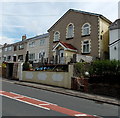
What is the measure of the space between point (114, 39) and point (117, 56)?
2875 mm

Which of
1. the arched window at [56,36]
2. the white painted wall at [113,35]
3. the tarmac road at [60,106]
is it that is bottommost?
the tarmac road at [60,106]

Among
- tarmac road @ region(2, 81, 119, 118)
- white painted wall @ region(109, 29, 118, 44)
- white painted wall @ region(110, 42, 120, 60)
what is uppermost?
white painted wall @ region(109, 29, 118, 44)

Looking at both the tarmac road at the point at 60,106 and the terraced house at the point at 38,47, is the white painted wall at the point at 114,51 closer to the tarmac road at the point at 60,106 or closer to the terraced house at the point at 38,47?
the tarmac road at the point at 60,106

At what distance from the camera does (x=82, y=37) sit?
74.2 feet

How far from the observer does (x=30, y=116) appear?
5398mm

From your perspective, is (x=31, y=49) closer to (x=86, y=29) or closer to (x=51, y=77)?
(x=86, y=29)

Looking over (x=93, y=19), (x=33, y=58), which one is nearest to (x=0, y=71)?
(x=33, y=58)

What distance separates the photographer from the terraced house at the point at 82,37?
20.7 meters

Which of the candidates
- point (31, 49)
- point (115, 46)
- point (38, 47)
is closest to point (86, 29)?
point (115, 46)

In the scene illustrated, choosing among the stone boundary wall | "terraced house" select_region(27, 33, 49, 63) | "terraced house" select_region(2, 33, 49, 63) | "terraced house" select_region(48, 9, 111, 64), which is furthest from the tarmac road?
"terraced house" select_region(27, 33, 49, 63)

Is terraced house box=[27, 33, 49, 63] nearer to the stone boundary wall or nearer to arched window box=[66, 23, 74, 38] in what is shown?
arched window box=[66, 23, 74, 38]

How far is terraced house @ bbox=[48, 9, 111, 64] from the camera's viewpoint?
2066 centimetres

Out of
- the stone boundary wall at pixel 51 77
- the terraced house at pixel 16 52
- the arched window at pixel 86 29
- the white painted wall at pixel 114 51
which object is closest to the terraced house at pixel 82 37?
the arched window at pixel 86 29

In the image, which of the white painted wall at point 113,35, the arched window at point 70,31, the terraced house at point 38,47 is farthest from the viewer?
the terraced house at point 38,47
